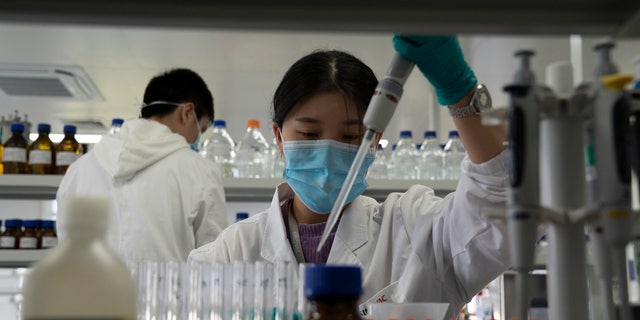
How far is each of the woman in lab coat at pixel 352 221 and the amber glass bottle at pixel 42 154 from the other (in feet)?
5.48

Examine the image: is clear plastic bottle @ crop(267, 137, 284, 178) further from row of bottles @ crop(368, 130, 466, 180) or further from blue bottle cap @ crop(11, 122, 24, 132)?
blue bottle cap @ crop(11, 122, 24, 132)

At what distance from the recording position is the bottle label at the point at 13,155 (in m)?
3.02

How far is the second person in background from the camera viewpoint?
2604mm

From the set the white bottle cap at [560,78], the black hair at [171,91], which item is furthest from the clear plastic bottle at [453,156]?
the white bottle cap at [560,78]

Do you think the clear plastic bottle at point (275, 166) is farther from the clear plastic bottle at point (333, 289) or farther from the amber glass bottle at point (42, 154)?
the clear plastic bottle at point (333, 289)

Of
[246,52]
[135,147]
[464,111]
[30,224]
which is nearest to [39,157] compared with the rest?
[30,224]

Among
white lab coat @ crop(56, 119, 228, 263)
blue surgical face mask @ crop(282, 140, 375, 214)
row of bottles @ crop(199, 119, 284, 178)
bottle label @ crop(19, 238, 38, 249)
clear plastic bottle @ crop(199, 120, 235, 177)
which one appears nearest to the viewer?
blue surgical face mask @ crop(282, 140, 375, 214)

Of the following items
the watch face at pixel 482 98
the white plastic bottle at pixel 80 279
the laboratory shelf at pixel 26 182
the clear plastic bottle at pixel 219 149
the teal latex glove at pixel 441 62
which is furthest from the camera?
the clear plastic bottle at pixel 219 149

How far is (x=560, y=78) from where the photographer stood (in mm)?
665

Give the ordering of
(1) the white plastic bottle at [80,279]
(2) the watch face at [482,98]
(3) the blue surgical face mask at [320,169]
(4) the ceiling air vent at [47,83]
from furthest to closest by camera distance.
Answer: (4) the ceiling air vent at [47,83] < (3) the blue surgical face mask at [320,169] < (2) the watch face at [482,98] < (1) the white plastic bottle at [80,279]

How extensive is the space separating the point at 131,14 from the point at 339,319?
0.33 metres

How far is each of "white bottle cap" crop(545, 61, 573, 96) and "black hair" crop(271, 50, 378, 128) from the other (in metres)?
0.93

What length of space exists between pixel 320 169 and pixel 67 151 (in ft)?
6.41

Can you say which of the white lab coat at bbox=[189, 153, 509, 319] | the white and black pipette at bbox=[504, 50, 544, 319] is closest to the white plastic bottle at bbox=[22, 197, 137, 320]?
the white and black pipette at bbox=[504, 50, 544, 319]
